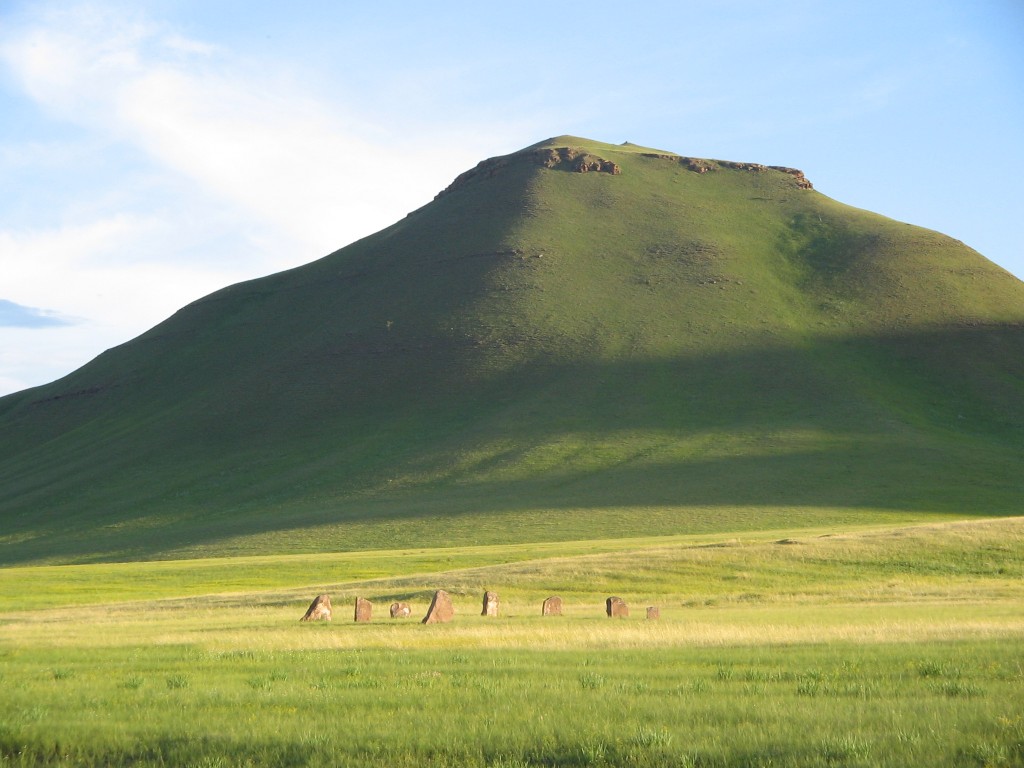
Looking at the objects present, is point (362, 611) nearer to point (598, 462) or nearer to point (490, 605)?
point (490, 605)

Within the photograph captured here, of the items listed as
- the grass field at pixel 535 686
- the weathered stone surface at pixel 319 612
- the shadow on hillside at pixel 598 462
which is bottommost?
the weathered stone surface at pixel 319 612

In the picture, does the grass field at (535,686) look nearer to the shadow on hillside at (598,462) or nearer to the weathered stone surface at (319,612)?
the weathered stone surface at (319,612)

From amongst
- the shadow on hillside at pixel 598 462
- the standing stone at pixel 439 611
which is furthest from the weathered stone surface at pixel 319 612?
the shadow on hillside at pixel 598 462

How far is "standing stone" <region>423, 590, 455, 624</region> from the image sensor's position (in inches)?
1024

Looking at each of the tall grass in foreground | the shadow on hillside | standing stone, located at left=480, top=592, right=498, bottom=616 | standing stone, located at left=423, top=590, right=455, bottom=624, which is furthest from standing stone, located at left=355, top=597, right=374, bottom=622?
the shadow on hillside

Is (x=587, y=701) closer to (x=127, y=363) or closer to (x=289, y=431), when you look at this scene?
(x=289, y=431)

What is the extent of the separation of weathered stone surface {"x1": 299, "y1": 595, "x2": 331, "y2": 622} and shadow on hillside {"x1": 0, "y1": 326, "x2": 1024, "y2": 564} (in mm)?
47558

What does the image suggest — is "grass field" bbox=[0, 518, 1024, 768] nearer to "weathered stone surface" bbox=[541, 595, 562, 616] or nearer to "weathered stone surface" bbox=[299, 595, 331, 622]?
"weathered stone surface" bbox=[541, 595, 562, 616]

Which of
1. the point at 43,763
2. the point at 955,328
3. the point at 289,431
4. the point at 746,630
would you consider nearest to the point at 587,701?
the point at 43,763

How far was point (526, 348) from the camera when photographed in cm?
14038

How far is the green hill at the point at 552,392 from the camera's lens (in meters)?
90.4

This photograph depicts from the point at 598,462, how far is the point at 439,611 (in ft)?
259

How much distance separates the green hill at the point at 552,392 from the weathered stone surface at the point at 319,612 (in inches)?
1887

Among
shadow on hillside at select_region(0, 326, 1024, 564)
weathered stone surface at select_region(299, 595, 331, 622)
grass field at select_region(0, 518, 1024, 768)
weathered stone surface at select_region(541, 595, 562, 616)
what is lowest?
weathered stone surface at select_region(541, 595, 562, 616)
